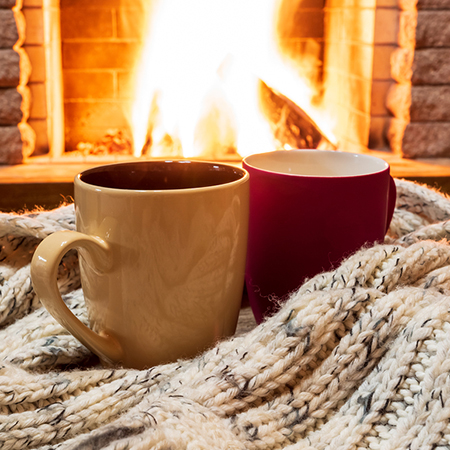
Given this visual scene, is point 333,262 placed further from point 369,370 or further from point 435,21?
point 435,21

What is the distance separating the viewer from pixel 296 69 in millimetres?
1729

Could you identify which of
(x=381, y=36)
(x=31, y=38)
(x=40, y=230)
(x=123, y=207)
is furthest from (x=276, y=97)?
(x=123, y=207)

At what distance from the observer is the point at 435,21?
4.51ft

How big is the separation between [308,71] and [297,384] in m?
1.54

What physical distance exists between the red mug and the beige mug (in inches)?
1.3

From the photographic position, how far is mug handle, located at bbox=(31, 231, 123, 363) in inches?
13.2

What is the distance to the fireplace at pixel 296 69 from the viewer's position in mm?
1404

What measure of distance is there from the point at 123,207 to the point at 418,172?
3.93 ft

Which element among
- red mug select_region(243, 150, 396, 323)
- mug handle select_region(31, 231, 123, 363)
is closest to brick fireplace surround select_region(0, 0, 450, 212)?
red mug select_region(243, 150, 396, 323)

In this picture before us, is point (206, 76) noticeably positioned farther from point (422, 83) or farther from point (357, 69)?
point (422, 83)

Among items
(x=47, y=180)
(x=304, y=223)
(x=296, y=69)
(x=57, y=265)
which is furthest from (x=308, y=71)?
(x=57, y=265)

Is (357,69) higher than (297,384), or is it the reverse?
(357,69)

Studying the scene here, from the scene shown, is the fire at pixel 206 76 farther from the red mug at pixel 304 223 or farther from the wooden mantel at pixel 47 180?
the red mug at pixel 304 223

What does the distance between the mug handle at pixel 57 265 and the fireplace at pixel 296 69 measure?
118 cm
